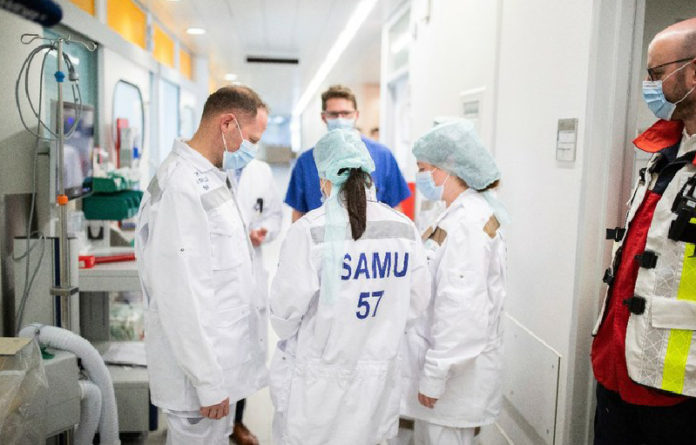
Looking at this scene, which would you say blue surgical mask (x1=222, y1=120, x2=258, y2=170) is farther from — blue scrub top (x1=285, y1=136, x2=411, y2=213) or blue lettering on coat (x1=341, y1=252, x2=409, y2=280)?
blue scrub top (x1=285, y1=136, x2=411, y2=213)

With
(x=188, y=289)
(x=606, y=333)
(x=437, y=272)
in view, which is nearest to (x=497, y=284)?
(x=437, y=272)

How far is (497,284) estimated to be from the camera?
78.5 inches

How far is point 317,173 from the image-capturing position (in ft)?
9.82

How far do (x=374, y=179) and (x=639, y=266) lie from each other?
63.1 inches

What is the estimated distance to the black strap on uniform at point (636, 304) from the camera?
5.03 feet

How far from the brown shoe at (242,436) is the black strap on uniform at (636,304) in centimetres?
196

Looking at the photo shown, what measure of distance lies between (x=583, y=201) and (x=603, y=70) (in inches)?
17.8

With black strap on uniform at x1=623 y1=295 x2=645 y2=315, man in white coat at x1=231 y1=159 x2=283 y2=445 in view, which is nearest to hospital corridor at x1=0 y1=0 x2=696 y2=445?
black strap on uniform at x1=623 y1=295 x2=645 y2=315

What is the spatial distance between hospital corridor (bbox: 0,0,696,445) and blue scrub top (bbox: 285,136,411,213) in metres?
0.01

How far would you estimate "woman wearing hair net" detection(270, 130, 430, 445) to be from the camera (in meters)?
1.66

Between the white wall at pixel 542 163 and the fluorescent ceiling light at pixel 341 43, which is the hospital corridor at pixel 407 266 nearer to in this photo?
the white wall at pixel 542 163

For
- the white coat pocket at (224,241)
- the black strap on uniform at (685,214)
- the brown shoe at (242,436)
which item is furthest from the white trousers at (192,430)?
the black strap on uniform at (685,214)

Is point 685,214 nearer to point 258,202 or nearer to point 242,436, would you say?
point 242,436

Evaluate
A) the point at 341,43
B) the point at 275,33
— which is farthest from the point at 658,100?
the point at 341,43
